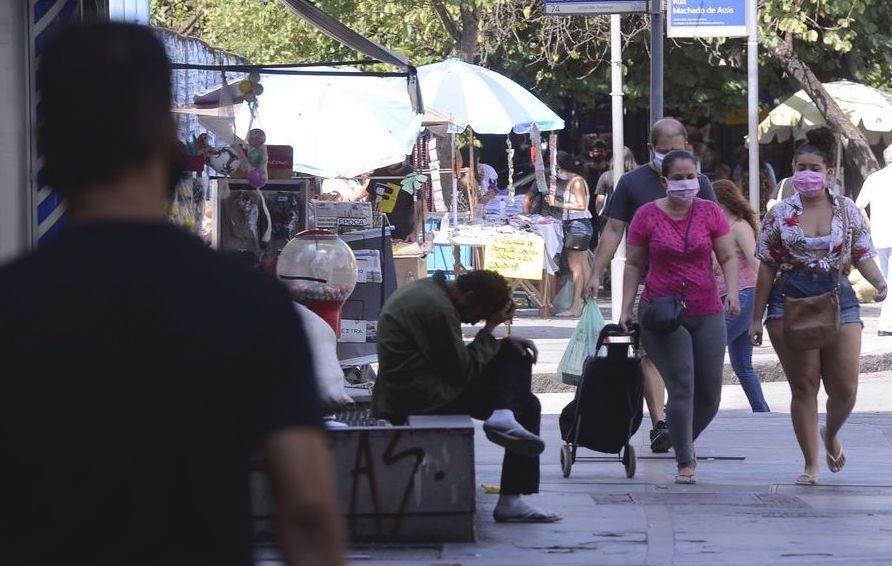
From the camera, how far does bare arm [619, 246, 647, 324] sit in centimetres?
814

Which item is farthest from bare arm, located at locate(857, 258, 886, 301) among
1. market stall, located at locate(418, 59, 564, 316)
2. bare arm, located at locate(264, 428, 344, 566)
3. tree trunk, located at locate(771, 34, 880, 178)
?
tree trunk, located at locate(771, 34, 880, 178)

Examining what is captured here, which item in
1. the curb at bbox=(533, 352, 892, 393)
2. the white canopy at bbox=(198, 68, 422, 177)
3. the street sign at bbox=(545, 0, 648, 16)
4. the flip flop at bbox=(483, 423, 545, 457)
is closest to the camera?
the flip flop at bbox=(483, 423, 545, 457)

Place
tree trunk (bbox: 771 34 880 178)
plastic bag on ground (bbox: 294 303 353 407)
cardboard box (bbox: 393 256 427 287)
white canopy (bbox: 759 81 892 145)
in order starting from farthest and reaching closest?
1. white canopy (bbox: 759 81 892 145)
2. tree trunk (bbox: 771 34 880 178)
3. cardboard box (bbox: 393 256 427 287)
4. plastic bag on ground (bbox: 294 303 353 407)

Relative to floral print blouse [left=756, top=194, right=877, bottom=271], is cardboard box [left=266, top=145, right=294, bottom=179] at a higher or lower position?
higher

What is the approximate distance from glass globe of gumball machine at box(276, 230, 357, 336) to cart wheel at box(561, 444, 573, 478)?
67.5 inches

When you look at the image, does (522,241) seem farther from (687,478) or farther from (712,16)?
(687,478)

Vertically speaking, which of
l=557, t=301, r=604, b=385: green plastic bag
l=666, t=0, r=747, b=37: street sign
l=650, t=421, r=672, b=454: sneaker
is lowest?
l=650, t=421, r=672, b=454: sneaker

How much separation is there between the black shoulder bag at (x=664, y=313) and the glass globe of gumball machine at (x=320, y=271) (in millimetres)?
2172

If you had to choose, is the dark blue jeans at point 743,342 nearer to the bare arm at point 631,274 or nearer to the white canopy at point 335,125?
the bare arm at point 631,274

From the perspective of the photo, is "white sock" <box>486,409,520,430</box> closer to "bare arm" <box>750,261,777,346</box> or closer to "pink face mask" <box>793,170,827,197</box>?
"bare arm" <box>750,261,777,346</box>

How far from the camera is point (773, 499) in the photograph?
766 centimetres

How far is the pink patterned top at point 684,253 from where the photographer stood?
312 inches

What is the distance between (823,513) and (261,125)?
8.20 m

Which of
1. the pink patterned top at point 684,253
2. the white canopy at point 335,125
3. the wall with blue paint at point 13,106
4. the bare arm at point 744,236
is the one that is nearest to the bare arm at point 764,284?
the pink patterned top at point 684,253
